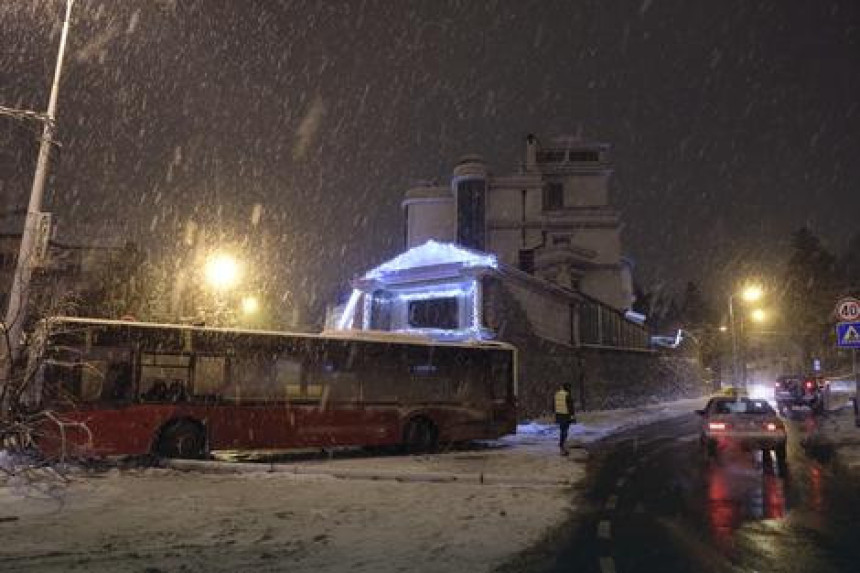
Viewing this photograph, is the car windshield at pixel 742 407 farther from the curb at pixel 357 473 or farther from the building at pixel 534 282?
the building at pixel 534 282

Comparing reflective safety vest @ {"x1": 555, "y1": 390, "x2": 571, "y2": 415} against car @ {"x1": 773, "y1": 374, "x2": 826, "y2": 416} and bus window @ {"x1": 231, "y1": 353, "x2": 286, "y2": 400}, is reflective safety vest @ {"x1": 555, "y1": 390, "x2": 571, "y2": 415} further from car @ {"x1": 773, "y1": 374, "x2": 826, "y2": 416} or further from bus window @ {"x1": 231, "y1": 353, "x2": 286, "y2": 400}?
car @ {"x1": 773, "y1": 374, "x2": 826, "y2": 416}

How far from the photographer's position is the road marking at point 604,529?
→ 354 inches

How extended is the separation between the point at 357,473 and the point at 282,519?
15.2ft

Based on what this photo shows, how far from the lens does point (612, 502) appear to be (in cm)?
1178

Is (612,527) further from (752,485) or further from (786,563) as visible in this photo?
(752,485)

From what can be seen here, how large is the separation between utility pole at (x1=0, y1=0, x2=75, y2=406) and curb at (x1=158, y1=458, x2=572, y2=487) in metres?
3.71

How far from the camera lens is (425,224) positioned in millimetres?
60156

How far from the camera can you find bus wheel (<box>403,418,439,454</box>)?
19.3m

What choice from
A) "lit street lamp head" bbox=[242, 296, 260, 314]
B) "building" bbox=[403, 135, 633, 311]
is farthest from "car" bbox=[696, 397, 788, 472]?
"building" bbox=[403, 135, 633, 311]

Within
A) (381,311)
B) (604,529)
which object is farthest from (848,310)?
(381,311)

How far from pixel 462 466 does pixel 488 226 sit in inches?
1659

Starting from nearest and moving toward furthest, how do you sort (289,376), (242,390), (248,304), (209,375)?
(209,375), (242,390), (289,376), (248,304)

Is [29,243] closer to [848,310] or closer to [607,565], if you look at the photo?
[607,565]

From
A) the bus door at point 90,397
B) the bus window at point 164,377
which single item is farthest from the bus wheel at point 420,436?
the bus door at point 90,397
